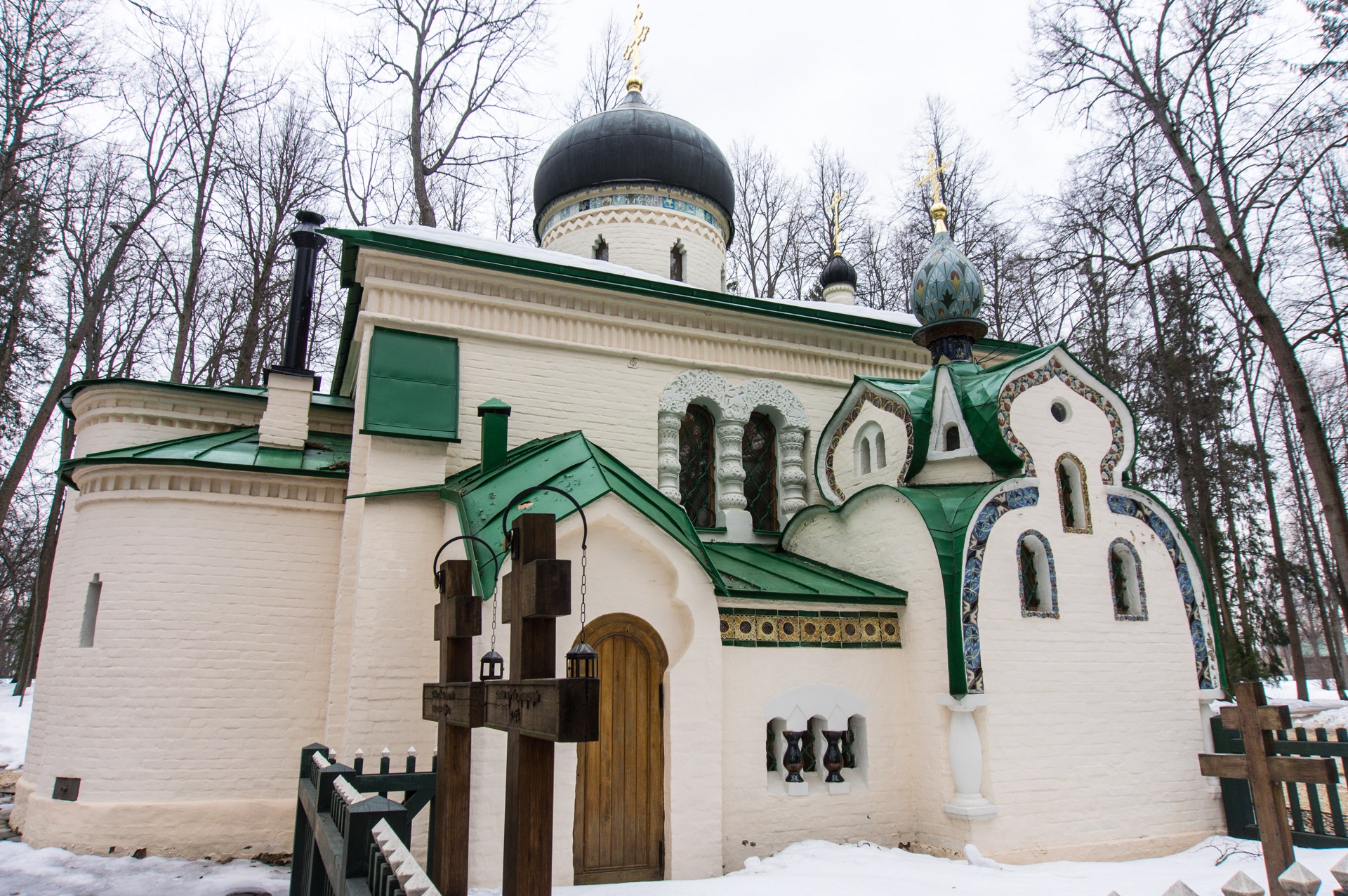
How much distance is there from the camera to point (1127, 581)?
7.42 meters

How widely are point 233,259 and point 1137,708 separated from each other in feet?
53.6

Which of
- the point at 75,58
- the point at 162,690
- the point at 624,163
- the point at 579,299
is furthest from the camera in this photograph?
the point at 75,58

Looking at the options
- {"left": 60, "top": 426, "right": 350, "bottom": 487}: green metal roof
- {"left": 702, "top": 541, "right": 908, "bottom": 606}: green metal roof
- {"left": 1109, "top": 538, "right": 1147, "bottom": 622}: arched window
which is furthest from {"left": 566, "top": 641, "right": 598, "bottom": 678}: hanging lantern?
{"left": 1109, "top": 538, "right": 1147, "bottom": 622}: arched window

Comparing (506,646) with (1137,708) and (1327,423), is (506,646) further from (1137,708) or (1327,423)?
(1327,423)

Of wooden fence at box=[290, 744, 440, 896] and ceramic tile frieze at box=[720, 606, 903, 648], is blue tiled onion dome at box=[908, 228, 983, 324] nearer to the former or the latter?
ceramic tile frieze at box=[720, 606, 903, 648]

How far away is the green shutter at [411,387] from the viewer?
6949 millimetres

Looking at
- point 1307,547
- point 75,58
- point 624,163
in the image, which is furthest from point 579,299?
point 1307,547

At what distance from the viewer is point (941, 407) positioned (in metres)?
7.70

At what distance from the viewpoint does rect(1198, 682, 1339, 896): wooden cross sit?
185 inches

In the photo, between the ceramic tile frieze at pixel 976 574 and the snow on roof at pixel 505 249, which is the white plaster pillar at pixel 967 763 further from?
the snow on roof at pixel 505 249

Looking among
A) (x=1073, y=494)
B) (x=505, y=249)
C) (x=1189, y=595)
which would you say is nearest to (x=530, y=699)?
(x=1073, y=494)

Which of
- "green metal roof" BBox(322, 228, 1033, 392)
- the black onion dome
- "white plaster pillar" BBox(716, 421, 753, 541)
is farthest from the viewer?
the black onion dome

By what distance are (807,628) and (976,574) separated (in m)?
1.40

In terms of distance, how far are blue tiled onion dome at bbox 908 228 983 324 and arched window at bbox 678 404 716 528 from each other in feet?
8.05
